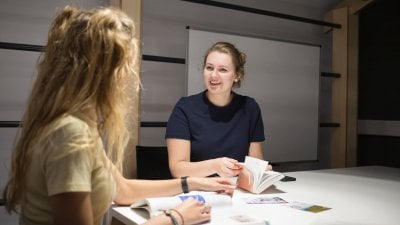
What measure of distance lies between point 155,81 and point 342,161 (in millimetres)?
1693

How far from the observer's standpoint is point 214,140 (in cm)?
182

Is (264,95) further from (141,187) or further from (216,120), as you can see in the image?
(141,187)

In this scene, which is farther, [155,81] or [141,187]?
[155,81]

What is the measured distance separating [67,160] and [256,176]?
79cm

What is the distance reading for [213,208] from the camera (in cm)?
113

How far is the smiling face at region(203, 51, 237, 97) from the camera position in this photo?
1.85m

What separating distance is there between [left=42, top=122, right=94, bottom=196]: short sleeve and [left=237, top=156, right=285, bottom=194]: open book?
0.75 meters

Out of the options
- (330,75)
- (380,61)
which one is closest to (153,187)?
(330,75)

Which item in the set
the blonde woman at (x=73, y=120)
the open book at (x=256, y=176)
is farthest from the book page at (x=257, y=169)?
the blonde woman at (x=73, y=120)

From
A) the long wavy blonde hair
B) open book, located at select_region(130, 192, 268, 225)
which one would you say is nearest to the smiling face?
open book, located at select_region(130, 192, 268, 225)

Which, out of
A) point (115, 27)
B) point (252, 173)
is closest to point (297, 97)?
point (252, 173)

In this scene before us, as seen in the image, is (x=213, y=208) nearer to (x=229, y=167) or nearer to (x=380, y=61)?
(x=229, y=167)

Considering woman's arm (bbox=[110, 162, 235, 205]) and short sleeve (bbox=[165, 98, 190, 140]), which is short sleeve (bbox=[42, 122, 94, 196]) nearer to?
woman's arm (bbox=[110, 162, 235, 205])

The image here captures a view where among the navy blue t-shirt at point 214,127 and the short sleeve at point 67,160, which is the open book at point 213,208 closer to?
the short sleeve at point 67,160
